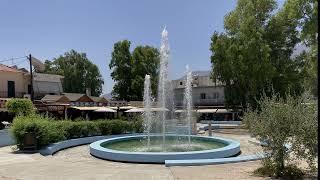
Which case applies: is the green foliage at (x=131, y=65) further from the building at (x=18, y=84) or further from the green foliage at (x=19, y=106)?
the green foliage at (x=19, y=106)

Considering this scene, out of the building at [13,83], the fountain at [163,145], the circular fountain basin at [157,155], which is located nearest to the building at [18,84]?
the building at [13,83]

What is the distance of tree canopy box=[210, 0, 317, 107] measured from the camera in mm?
47906

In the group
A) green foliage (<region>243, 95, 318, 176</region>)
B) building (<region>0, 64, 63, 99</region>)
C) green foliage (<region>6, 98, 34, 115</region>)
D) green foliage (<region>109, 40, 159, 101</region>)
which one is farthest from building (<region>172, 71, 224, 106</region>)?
green foliage (<region>243, 95, 318, 176</region>)

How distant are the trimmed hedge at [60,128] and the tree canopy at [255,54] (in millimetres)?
20141

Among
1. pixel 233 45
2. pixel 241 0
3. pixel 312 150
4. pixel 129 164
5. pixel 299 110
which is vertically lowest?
pixel 129 164

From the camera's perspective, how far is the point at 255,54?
47875 mm

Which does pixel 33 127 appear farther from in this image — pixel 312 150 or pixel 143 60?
pixel 143 60

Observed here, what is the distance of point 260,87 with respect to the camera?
4859 centimetres

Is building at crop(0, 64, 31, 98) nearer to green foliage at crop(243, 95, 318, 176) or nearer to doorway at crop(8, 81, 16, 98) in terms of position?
doorway at crop(8, 81, 16, 98)

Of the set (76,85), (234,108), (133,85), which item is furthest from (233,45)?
(76,85)

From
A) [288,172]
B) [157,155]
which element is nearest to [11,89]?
[157,155]

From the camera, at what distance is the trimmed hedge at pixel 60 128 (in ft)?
72.7

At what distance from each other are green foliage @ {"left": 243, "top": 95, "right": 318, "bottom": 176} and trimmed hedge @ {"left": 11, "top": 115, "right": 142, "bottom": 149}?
13049 mm

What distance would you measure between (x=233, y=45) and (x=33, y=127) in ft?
103
